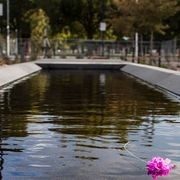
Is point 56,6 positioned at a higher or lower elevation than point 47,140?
higher

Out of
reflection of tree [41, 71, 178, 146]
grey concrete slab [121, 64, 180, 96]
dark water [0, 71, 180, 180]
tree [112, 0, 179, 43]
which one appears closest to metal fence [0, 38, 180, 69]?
tree [112, 0, 179, 43]

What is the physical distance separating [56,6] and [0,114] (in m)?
70.5

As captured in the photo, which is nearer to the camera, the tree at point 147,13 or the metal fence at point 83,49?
the tree at point 147,13

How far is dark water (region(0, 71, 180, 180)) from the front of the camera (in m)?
9.00

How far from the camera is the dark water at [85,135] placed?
354 inches

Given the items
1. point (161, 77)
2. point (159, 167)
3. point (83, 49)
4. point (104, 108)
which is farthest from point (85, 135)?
point (83, 49)

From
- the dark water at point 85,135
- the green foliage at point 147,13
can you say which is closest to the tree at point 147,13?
the green foliage at point 147,13

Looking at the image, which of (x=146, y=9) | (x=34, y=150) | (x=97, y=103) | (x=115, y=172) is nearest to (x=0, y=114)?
(x=97, y=103)

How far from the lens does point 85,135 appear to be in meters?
12.4

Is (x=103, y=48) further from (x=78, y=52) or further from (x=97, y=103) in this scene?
(x=97, y=103)

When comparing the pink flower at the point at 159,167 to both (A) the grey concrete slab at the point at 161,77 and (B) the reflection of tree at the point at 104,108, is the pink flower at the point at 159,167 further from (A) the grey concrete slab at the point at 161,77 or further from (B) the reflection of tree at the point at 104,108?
(A) the grey concrete slab at the point at 161,77

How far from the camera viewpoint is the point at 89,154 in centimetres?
1021

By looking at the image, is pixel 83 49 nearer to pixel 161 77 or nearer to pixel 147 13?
pixel 147 13

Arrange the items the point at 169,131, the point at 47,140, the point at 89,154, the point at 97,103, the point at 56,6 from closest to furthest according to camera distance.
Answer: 1. the point at 89,154
2. the point at 47,140
3. the point at 169,131
4. the point at 97,103
5. the point at 56,6
